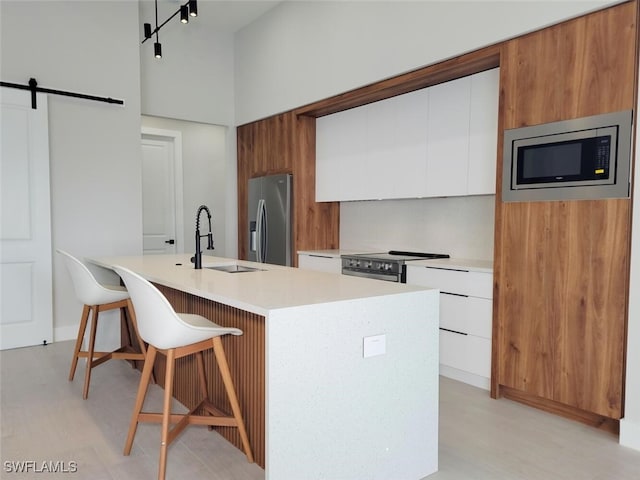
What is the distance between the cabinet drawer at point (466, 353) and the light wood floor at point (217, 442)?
0.16 meters

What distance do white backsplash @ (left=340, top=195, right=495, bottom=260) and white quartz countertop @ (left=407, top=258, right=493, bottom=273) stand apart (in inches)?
7.5

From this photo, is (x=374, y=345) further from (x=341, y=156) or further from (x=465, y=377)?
(x=341, y=156)

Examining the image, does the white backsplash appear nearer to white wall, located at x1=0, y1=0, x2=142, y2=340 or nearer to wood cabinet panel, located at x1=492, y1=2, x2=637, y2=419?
wood cabinet panel, located at x1=492, y1=2, x2=637, y2=419

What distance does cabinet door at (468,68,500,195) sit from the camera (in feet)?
10.6

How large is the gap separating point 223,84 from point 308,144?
5.28 feet

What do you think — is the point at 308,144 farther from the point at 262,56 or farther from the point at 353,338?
the point at 353,338

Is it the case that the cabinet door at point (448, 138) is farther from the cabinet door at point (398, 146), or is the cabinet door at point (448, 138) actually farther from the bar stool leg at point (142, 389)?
the bar stool leg at point (142, 389)

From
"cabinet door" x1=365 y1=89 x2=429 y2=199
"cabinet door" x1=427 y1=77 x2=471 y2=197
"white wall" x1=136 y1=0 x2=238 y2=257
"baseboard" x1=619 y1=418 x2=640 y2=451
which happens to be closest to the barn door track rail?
"white wall" x1=136 y1=0 x2=238 y2=257

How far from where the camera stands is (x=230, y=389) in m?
2.08

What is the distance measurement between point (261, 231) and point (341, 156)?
1.34m

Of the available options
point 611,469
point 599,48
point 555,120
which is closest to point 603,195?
point 555,120

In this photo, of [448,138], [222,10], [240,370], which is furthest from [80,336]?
[222,10]

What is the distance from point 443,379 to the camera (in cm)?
341

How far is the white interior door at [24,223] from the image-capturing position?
410 centimetres
